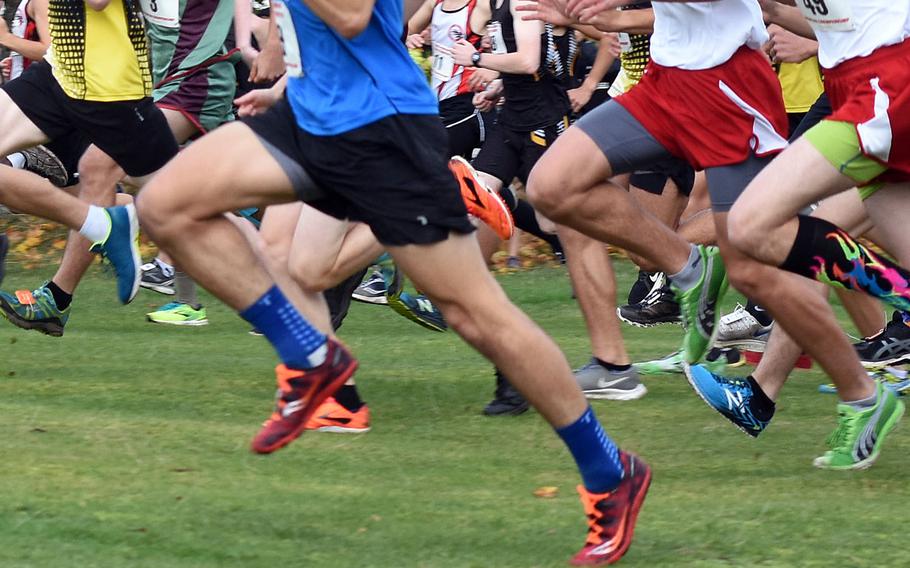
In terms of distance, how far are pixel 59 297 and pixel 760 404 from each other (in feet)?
11.3

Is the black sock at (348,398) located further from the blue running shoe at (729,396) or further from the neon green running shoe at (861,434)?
the neon green running shoe at (861,434)

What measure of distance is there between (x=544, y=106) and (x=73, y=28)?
2.52 m

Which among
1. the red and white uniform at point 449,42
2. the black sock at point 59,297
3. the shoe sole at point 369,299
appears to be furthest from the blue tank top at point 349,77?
the red and white uniform at point 449,42

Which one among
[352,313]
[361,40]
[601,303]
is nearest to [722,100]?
[601,303]

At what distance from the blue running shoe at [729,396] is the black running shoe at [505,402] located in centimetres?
88

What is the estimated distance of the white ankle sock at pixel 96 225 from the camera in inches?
273

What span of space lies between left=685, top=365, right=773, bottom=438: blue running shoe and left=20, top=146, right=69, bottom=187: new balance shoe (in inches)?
201

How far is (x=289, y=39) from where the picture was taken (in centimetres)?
404

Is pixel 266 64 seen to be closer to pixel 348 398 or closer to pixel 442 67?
pixel 348 398

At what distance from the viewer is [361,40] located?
3.97 metres

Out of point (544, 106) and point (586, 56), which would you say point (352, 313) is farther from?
point (586, 56)

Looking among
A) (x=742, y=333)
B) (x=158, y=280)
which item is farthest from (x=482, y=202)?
(x=158, y=280)

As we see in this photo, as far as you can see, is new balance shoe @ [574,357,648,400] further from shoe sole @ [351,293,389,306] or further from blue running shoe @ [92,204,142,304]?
shoe sole @ [351,293,389,306]

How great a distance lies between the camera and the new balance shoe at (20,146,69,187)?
916 cm
